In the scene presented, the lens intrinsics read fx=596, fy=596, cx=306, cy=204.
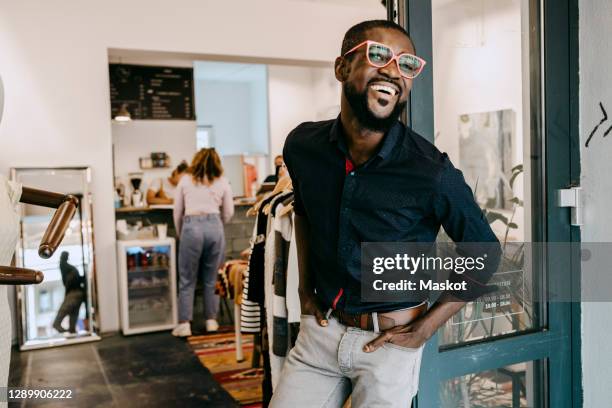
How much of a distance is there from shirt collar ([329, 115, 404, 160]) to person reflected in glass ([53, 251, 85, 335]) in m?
4.16

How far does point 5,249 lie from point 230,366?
2869 millimetres

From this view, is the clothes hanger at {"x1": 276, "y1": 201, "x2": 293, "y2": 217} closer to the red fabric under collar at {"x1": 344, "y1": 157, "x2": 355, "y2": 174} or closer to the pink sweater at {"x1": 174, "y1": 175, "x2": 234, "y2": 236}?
the red fabric under collar at {"x1": 344, "y1": 157, "x2": 355, "y2": 174}

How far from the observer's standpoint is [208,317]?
533 centimetres

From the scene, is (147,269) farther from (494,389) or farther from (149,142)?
(494,389)

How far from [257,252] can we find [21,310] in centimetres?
291

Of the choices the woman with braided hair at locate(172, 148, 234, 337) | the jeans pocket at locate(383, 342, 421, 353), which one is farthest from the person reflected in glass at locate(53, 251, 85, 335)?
the jeans pocket at locate(383, 342, 421, 353)

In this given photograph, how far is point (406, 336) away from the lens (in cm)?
153

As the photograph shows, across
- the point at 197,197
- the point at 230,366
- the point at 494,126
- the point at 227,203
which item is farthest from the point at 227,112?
the point at 494,126

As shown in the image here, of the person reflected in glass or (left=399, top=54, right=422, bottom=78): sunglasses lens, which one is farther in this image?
the person reflected in glass

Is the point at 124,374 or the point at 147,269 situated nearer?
the point at 124,374

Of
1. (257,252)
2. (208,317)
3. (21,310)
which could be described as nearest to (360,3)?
(208,317)

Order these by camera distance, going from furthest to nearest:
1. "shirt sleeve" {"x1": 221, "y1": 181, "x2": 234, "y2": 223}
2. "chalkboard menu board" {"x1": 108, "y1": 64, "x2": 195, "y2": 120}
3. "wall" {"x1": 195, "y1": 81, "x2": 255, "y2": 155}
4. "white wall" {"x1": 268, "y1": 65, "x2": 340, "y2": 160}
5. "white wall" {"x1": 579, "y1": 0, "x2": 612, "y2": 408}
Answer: "wall" {"x1": 195, "y1": 81, "x2": 255, "y2": 155} < "white wall" {"x1": 268, "y1": 65, "x2": 340, "y2": 160} < "chalkboard menu board" {"x1": 108, "y1": 64, "x2": 195, "y2": 120} < "shirt sleeve" {"x1": 221, "y1": 181, "x2": 234, "y2": 223} < "white wall" {"x1": 579, "y1": 0, "x2": 612, "y2": 408}

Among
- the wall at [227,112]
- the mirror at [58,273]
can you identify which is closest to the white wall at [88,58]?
the mirror at [58,273]

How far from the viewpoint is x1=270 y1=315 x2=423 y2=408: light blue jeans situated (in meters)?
1.52
